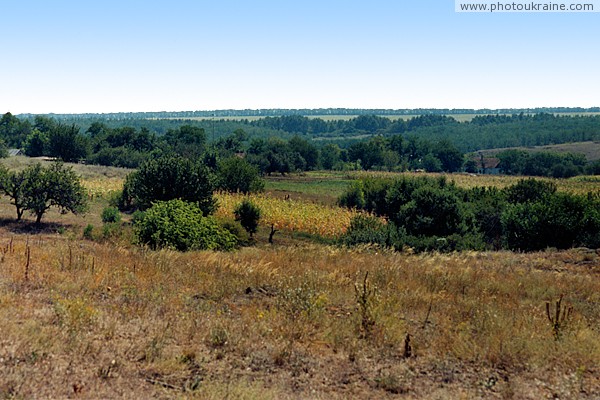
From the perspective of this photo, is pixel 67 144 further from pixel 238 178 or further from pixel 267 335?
pixel 267 335

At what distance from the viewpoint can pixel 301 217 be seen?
38.4m

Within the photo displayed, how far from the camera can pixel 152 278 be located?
32.0 ft

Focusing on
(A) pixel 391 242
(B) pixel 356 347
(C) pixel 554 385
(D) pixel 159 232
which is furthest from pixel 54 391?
(A) pixel 391 242

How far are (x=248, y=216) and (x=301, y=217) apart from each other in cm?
602

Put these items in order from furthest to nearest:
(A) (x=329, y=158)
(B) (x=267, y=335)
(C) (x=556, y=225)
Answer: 1. (A) (x=329, y=158)
2. (C) (x=556, y=225)
3. (B) (x=267, y=335)

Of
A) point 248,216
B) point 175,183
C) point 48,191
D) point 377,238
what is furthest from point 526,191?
point 48,191

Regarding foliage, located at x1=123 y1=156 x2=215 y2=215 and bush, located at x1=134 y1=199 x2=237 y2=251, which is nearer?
bush, located at x1=134 y1=199 x2=237 y2=251

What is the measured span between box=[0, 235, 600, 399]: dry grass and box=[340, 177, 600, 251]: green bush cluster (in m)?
14.7

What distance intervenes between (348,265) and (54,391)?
8449 mm

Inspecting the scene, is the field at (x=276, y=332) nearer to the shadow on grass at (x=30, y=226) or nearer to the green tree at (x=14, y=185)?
the shadow on grass at (x=30, y=226)

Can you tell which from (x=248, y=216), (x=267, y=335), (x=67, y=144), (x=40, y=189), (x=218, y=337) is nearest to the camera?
(x=218, y=337)

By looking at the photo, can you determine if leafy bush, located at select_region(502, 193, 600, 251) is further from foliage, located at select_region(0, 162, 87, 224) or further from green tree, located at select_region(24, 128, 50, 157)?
green tree, located at select_region(24, 128, 50, 157)

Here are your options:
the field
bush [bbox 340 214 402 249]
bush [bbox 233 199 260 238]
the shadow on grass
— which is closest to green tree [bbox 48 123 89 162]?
the shadow on grass

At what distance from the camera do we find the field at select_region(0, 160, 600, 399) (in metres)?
5.68
